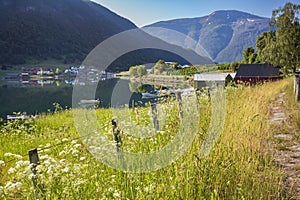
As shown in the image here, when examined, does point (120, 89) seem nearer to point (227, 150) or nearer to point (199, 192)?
point (227, 150)

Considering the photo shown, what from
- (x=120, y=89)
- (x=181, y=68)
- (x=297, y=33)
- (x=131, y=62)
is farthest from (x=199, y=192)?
(x=131, y=62)

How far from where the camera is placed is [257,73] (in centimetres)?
3922

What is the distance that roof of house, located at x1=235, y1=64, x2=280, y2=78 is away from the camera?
3844 cm

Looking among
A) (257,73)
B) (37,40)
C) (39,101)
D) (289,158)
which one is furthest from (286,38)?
(37,40)

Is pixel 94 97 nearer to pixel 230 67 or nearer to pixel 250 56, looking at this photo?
pixel 230 67

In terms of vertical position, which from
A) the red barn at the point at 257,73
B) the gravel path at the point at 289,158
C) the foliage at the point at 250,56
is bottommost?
the gravel path at the point at 289,158

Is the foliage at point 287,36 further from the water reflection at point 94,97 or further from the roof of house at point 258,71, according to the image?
the water reflection at point 94,97

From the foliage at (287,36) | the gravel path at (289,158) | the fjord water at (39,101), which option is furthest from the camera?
the foliage at (287,36)

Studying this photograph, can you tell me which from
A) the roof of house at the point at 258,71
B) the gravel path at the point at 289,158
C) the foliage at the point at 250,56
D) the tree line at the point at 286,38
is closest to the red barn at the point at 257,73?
the roof of house at the point at 258,71

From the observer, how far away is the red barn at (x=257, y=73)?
3783cm

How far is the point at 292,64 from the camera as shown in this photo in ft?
104

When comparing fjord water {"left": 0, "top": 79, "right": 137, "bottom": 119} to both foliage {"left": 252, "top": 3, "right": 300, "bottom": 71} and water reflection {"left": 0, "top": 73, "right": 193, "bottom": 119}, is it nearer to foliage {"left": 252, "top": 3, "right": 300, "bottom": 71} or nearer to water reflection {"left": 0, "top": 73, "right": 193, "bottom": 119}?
water reflection {"left": 0, "top": 73, "right": 193, "bottom": 119}

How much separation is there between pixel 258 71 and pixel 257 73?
531 mm

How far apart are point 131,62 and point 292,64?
5330 cm
